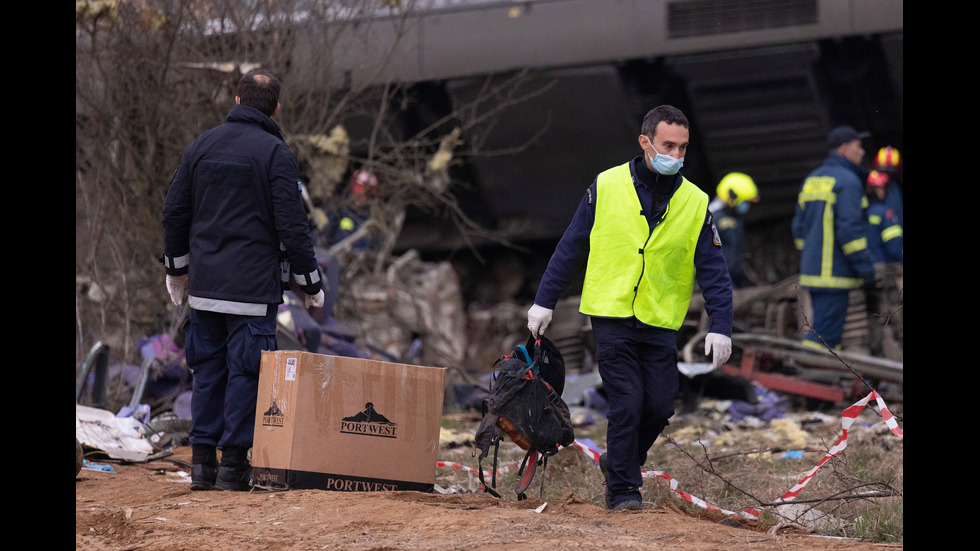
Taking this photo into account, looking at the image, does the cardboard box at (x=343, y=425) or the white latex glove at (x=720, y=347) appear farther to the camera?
the cardboard box at (x=343, y=425)

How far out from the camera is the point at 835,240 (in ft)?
27.7

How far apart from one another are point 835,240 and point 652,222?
457 cm

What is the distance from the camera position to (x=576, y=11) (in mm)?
10016

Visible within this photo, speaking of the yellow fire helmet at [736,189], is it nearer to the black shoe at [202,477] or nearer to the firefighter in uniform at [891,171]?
the firefighter in uniform at [891,171]

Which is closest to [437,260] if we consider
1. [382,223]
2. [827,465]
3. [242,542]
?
[382,223]

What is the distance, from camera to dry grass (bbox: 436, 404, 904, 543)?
4125mm

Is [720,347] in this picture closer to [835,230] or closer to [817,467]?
[817,467]

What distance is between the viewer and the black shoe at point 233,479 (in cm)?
460

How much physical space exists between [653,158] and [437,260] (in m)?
9.05

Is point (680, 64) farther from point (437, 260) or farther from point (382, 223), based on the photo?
point (437, 260)

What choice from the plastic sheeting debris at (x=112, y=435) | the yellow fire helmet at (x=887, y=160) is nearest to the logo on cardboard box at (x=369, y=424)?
the plastic sheeting debris at (x=112, y=435)

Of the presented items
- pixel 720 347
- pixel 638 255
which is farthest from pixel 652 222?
pixel 720 347

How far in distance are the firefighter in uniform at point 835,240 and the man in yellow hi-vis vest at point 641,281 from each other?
4190 millimetres

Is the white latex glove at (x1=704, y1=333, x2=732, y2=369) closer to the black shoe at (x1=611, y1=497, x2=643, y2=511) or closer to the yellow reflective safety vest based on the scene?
the yellow reflective safety vest
